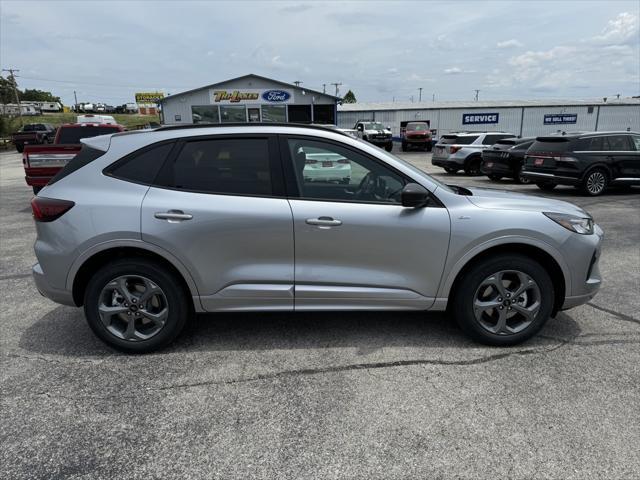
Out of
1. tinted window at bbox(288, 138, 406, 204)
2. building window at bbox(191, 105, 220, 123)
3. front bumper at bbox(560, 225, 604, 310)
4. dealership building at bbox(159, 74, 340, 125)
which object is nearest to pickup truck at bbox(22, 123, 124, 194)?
tinted window at bbox(288, 138, 406, 204)

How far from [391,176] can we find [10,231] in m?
7.61

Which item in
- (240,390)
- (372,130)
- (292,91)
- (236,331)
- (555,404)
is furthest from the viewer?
(292,91)

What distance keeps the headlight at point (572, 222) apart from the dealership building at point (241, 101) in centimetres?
3260

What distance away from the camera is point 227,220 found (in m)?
3.37

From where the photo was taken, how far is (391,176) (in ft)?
11.5

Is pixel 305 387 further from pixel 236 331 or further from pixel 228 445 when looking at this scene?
pixel 236 331

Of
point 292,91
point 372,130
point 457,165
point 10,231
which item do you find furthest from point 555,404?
point 292,91

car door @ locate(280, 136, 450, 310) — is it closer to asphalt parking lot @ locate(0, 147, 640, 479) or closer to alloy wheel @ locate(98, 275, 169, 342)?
asphalt parking lot @ locate(0, 147, 640, 479)

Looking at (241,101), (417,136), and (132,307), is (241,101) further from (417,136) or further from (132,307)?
(132,307)

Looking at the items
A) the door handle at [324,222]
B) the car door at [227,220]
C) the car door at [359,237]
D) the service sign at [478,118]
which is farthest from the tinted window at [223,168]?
the service sign at [478,118]

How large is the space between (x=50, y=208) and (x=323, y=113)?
3456cm

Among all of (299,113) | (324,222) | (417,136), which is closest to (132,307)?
(324,222)

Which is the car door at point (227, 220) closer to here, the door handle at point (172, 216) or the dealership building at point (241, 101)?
the door handle at point (172, 216)

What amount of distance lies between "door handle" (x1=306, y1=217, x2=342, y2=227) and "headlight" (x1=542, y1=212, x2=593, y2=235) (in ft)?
5.42
